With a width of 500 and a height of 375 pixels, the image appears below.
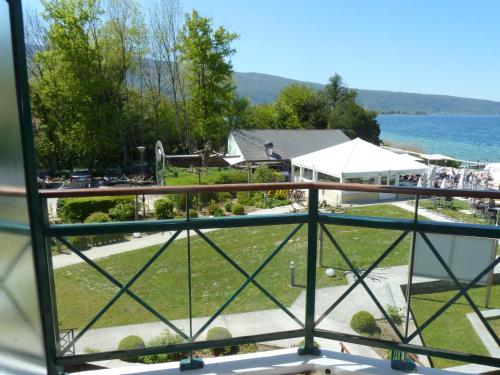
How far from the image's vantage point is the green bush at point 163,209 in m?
13.6

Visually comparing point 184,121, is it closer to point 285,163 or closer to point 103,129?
point 103,129

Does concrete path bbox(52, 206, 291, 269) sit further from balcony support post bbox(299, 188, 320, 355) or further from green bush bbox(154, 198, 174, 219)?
green bush bbox(154, 198, 174, 219)

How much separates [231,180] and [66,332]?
52.8ft

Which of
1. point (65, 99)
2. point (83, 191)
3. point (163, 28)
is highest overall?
point (163, 28)

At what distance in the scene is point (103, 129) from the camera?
27.0 meters

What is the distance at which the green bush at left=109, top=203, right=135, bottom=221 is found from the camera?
1309cm

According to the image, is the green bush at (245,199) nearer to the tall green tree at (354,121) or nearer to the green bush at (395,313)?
Result: the green bush at (395,313)

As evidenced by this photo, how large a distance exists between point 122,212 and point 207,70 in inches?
705

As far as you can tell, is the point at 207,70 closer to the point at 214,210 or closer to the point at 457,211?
the point at 214,210

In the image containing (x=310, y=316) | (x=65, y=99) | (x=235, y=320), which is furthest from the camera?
(x=65, y=99)

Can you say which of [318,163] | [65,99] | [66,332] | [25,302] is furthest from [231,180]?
[25,302]

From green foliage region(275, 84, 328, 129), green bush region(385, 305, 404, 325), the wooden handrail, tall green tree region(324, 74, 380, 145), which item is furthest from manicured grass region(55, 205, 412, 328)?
green foliage region(275, 84, 328, 129)

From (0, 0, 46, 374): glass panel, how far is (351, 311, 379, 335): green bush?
471 cm

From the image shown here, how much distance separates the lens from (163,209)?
13734mm
